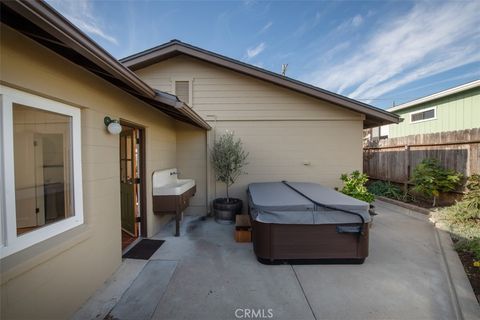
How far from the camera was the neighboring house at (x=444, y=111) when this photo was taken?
7.36 meters

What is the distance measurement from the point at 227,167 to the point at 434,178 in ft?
16.6

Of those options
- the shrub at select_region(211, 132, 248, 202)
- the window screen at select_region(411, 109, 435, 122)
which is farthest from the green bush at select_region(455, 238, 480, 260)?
the window screen at select_region(411, 109, 435, 122)

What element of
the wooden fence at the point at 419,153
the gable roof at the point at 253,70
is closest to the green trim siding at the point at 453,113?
the wooden fence at the point at 419,153

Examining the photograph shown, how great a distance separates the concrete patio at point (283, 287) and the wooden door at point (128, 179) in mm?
974

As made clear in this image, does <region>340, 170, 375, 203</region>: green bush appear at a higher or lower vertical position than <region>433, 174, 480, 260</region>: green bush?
higher

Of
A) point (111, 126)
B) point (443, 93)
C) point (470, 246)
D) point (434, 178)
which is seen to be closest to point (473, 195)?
point (434, 178)

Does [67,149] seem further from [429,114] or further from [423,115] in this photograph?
[423,115]

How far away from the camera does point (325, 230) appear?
115 inches

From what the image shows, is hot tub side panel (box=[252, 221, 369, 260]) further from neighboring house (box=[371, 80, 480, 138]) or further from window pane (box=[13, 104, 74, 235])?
neighboring house (box=[371, 80, 480, 138])

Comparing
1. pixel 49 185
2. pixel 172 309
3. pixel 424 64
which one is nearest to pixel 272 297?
pixel 172 309

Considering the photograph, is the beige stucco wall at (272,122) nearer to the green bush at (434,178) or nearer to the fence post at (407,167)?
the green bush at (434,178)

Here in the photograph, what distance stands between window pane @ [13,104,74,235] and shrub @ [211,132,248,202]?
10.3ft

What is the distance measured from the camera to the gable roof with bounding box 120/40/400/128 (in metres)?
5.00

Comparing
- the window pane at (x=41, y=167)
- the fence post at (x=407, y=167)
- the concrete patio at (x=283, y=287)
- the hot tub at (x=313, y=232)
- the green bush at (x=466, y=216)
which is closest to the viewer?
the window pane at (x=41, y=167)
